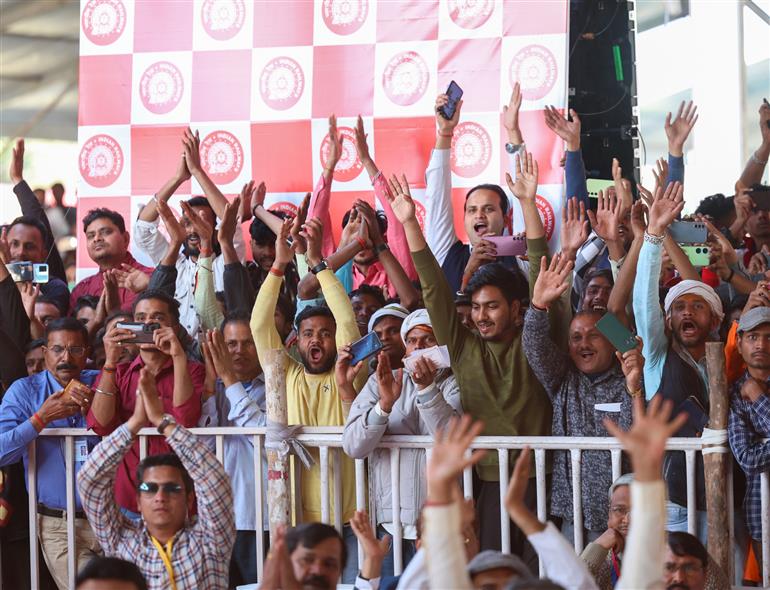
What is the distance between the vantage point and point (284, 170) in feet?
24.9

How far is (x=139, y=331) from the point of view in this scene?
5633 mm

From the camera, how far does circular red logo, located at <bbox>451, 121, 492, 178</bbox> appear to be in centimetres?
730

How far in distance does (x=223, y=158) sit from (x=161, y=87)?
24.3 inches

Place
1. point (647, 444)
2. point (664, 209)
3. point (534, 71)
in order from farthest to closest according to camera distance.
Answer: point (534, 71) → point (664, 209) → point (647, 444)

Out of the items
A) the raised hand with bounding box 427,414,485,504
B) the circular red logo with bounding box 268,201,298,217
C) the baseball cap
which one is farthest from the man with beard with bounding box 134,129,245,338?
the raised hand with bounding box 427,414,485,504

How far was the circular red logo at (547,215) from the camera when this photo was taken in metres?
7.07

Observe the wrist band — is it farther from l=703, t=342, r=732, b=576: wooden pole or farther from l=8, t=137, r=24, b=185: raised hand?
l=8, t=137, r=24, b=185: raised hand

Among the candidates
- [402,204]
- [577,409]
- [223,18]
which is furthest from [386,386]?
[223,18]

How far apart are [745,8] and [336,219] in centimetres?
489

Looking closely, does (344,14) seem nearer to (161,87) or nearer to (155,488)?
(161,87)

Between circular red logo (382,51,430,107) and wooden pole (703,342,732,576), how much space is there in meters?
3.08

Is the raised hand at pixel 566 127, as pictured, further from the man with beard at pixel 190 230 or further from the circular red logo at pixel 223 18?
the circular red logo at pixel 223 18

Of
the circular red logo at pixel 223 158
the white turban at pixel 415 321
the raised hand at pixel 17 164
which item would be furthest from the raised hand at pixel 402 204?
the raised hand at pixel 17 164

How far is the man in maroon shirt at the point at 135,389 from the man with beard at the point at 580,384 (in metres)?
1.56
